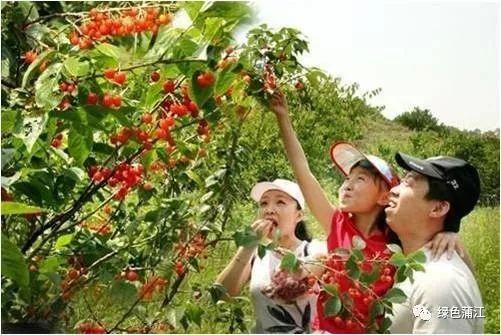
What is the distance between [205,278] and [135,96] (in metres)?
0.45

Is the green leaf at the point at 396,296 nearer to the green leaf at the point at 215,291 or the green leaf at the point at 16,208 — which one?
the green leaf at the point at 215,291

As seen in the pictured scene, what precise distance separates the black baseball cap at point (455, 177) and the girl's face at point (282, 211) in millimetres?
270

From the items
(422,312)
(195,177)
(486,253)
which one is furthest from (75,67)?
→ (486,253)

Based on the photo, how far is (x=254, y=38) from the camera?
1.67 m

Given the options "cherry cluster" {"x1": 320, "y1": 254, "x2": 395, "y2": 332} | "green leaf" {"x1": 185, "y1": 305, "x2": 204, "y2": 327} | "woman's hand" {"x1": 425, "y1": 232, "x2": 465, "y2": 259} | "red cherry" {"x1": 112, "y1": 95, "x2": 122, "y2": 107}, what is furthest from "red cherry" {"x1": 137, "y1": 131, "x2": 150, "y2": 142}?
"woman's hand" {"x1": 425, "y1": 232, "x2": 465, "y2": 259}

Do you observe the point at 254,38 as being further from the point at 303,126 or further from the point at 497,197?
the point at 497,197

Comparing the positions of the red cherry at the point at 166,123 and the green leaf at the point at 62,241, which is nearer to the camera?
the red cherry at the point at 166,123

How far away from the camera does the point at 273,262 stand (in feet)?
6.22

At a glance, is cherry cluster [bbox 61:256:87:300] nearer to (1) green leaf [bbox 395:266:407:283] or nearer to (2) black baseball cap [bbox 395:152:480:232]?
(1) green leaf [bbox 395:266:407:283]

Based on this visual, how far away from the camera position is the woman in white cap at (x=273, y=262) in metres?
1.88

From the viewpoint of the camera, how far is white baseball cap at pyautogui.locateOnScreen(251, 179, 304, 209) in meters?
1.91

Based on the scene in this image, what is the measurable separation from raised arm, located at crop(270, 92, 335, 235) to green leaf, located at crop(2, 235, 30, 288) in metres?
0.78

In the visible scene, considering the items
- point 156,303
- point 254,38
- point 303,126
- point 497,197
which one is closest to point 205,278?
point 156,303

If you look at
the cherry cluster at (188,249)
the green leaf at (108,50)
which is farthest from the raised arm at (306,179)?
the green leaf at (108,50)
